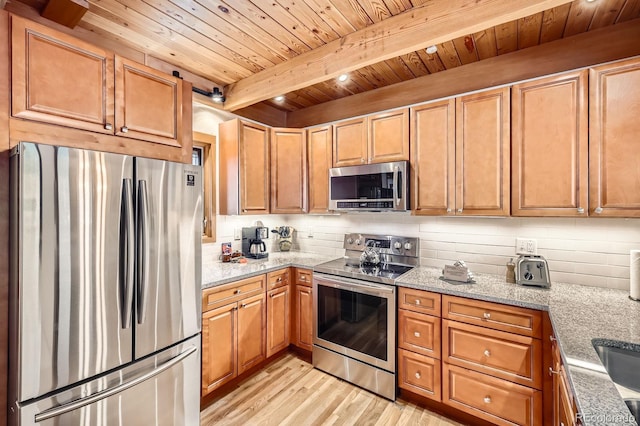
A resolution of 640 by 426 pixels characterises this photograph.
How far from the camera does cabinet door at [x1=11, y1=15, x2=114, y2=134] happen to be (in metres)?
1.41

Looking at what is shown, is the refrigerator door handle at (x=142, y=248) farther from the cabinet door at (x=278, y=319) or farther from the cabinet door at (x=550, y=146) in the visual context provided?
the cabinet door at (x=550, y=146)

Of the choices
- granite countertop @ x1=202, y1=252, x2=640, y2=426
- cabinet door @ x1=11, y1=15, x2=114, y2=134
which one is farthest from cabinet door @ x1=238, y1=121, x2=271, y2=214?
cabinet door @ x1=11, y1=15, x2=114, y2=134

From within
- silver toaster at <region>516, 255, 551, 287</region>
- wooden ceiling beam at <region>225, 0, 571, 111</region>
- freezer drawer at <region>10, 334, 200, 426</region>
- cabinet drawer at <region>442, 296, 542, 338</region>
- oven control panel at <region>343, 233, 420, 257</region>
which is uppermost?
wooden ceiling beam at <region>225, 0, 571, 111</region>

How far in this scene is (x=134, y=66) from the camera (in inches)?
70.9

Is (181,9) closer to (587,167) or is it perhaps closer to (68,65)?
(68,65)

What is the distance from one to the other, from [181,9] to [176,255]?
4.94 feet

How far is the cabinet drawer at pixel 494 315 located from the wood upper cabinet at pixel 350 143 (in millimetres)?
1437

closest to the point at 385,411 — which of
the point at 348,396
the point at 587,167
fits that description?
the point at 348,396

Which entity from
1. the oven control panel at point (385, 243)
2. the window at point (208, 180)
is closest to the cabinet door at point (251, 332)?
the window at point (208, 180)

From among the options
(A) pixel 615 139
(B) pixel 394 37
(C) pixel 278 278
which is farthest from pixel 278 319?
(A) pixel 615 139

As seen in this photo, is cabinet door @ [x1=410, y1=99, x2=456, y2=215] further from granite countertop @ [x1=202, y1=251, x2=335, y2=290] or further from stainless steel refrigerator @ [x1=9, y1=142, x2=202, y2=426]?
stainless steel refrigerator @ [x1=9, y1=142, x2=202, y2=426]

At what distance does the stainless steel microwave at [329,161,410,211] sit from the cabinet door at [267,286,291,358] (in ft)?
3.24

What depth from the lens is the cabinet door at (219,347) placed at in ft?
7.17

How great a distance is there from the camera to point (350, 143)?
285 centimetres
